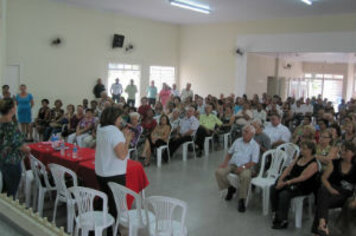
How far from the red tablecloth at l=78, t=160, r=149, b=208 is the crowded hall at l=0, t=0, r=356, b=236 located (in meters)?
0.02

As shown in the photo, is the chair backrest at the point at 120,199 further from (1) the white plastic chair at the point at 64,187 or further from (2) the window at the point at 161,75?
(2) the window at the point at 161,75

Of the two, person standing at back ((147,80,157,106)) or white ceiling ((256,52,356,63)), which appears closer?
person standing at back ((147,80,157,106))

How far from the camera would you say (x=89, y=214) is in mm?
3139

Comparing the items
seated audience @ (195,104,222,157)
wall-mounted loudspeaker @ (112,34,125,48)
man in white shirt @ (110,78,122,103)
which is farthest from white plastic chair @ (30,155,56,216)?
wall-mounted loudspeaker @ (112,34,125,48)

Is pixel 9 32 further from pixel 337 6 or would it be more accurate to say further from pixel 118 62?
pixel 337 6

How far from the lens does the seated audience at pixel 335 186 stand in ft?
11.8

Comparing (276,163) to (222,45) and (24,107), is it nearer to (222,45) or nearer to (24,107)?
(24,107)

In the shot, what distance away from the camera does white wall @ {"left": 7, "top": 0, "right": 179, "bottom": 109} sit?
33.2 feet

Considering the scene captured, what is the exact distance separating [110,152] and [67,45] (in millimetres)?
8991

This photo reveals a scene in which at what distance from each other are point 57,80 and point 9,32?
1.98 metres

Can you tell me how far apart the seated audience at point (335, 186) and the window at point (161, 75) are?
36.1 ft

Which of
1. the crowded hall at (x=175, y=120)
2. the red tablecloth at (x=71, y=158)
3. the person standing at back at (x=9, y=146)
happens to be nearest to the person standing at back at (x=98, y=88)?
the crowded hall at (x=175, y=120)

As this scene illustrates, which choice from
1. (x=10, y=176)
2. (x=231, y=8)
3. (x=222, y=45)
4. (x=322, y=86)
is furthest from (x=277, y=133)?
(x=322, y=86)

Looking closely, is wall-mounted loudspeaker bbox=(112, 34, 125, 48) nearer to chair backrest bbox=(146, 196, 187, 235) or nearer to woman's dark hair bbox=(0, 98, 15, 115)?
woman's dark hair bbox=(0, 98, 15, 115)
